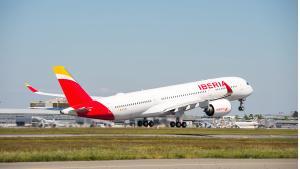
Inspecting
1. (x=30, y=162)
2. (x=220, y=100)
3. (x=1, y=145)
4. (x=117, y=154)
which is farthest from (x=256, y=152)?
(x=220, y=100)

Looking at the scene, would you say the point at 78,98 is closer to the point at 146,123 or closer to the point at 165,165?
the point at 146,123

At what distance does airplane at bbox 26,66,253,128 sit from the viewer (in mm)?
77750

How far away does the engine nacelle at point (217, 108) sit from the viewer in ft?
278

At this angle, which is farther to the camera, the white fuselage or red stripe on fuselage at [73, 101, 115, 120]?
the white fuselage

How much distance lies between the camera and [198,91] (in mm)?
88375

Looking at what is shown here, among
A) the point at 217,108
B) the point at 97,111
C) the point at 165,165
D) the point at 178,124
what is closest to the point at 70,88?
the point at 97,111

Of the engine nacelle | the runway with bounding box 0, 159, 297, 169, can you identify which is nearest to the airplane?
the engine nacelle

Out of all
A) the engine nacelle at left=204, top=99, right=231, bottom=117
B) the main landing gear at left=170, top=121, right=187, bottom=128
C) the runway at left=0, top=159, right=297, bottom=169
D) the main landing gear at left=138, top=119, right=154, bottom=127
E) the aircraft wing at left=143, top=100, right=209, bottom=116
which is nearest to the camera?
the runway at left=0, top=159, right=297, bottom=169

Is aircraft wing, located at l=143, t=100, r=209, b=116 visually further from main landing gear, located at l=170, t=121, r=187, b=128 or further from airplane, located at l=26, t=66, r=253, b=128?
main landing gear, located at l=170, t=121, r=187, b=128

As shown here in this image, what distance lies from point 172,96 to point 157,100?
2789 mm

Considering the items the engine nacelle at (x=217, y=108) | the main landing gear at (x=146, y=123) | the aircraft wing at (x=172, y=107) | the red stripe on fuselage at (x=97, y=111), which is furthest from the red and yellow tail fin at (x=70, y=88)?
the engine nacelle at (x=217, y=108)

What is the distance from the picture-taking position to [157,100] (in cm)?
8538

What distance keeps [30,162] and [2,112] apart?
104m

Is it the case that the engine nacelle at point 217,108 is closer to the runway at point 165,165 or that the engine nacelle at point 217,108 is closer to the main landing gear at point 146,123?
the main landing gear at point 146,123
